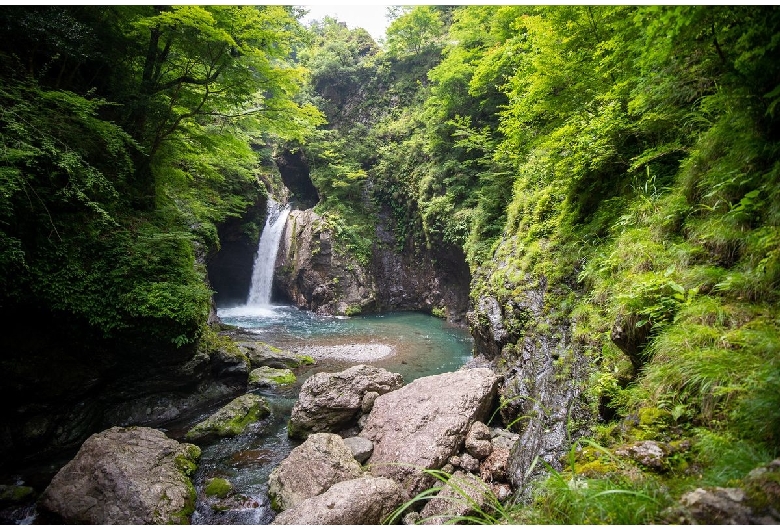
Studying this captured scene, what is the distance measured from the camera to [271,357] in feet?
37.2

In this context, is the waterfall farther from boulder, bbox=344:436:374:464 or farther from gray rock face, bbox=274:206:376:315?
boulder, bbox=344:436:374:464

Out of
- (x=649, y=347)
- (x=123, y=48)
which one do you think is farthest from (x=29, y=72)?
(x=649, y=347)

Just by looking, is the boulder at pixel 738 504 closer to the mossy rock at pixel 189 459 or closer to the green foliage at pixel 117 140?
the mossy rock at pixel 189 459

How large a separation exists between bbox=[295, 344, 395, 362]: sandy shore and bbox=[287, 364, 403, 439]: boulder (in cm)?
402

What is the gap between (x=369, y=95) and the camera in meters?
26.6

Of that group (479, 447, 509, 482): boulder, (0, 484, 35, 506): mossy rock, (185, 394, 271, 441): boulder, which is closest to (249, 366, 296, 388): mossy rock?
(185, 394, 271, 441): boulder

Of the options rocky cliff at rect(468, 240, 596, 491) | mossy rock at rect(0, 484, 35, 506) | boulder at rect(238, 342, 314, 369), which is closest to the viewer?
rocky cliff at rect(468, 240, 596, 491)

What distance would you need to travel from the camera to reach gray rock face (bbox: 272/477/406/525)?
13.6ft

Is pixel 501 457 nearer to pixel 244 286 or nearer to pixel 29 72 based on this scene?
pixel 29 72

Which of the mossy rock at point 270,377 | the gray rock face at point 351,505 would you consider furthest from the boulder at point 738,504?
the mossy rock at point 270,377

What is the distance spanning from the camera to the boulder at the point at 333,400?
726cm

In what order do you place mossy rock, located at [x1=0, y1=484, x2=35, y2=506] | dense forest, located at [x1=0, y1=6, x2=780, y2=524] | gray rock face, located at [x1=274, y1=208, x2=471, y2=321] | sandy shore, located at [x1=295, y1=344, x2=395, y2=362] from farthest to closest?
gray rock face, located at [x1=274, y1=208, x2=471, y2=321], sandy shore, located at [x1=295, y1=344, x2=395, y2=362], mossy rock, located at [x1=0, y1=484, x2=35, y2=506], dense forest, located at [x1=0, y1=6, x2=780, y2=524]

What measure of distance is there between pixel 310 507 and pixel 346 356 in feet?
27.2

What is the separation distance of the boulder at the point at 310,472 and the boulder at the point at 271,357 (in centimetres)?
573
